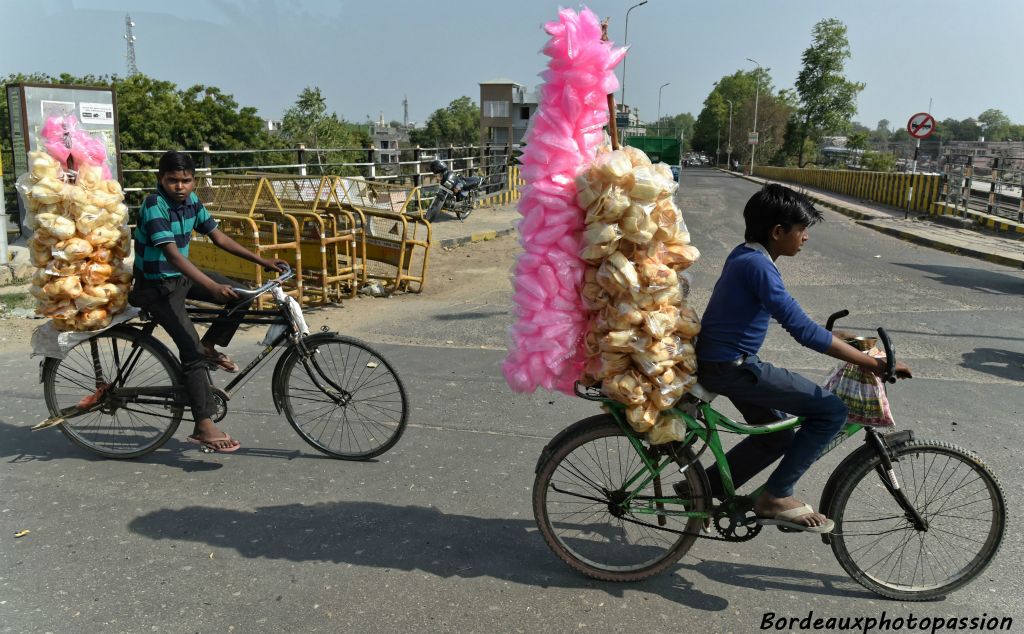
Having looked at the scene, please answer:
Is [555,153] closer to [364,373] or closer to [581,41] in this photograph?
[581,41]

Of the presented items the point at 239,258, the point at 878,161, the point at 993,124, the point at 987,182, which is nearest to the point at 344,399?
the point at 239,258

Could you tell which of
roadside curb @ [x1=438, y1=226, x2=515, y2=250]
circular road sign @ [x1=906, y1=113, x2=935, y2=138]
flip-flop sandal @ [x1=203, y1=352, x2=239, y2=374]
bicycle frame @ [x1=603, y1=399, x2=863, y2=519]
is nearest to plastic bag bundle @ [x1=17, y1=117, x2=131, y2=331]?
flip-flop sandal @ [x1=203, y1=352, x2=239, y2=374]

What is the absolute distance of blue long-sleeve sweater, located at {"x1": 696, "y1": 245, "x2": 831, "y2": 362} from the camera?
9.30 ft

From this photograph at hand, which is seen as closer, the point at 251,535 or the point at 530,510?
the point at 251,535

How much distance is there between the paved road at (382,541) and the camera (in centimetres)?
302

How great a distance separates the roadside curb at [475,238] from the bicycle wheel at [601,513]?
35.1 feet

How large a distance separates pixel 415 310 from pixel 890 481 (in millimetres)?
6405

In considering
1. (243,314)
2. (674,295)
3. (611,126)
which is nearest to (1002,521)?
(674,295)

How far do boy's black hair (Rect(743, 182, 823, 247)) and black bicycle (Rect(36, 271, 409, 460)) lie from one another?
2.29 meters

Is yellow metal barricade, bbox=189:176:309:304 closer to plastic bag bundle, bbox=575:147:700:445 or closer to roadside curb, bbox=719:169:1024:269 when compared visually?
plastic bag bundle, bbox=575:147:700:445

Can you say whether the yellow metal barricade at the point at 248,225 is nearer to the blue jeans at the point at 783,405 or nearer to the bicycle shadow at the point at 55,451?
the bicycle shadow at the point at 55,451

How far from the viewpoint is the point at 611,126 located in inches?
121

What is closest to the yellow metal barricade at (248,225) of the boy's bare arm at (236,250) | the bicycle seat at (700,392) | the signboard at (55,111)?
the signboard at (55,111)

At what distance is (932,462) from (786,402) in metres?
0.75
